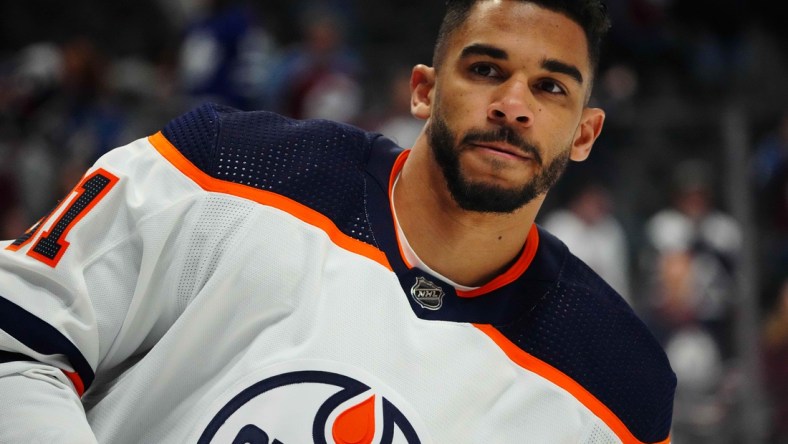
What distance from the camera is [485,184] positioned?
2.22 m

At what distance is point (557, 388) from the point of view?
7.45ft

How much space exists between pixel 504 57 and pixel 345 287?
0.56 meters

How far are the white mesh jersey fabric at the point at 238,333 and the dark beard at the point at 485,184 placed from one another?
258 mm

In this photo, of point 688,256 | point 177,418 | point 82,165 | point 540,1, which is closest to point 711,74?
point 688,256

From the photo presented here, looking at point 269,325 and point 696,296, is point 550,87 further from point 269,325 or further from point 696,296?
point 696,296

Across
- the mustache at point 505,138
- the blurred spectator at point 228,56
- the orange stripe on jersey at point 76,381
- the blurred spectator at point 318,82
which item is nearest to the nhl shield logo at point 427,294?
the mustache at point 505,138

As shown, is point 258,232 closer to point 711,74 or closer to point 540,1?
point 540,1

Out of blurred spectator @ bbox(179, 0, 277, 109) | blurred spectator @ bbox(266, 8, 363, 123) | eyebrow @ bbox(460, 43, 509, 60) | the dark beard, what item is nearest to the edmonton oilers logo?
the dark beard

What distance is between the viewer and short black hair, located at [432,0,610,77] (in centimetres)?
227

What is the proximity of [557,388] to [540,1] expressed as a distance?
797 mm

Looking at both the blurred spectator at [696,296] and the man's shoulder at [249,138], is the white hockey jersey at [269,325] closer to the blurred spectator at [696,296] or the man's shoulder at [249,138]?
the man's shoulder at [249,138]

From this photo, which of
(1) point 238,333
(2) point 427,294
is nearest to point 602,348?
(2) point 427,294

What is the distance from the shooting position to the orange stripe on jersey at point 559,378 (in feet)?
7.47

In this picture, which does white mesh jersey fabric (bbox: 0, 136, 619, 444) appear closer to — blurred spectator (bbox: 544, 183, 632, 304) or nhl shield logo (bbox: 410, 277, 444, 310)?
nhl shield logo (bbox: 410, 277, 444, 310)
